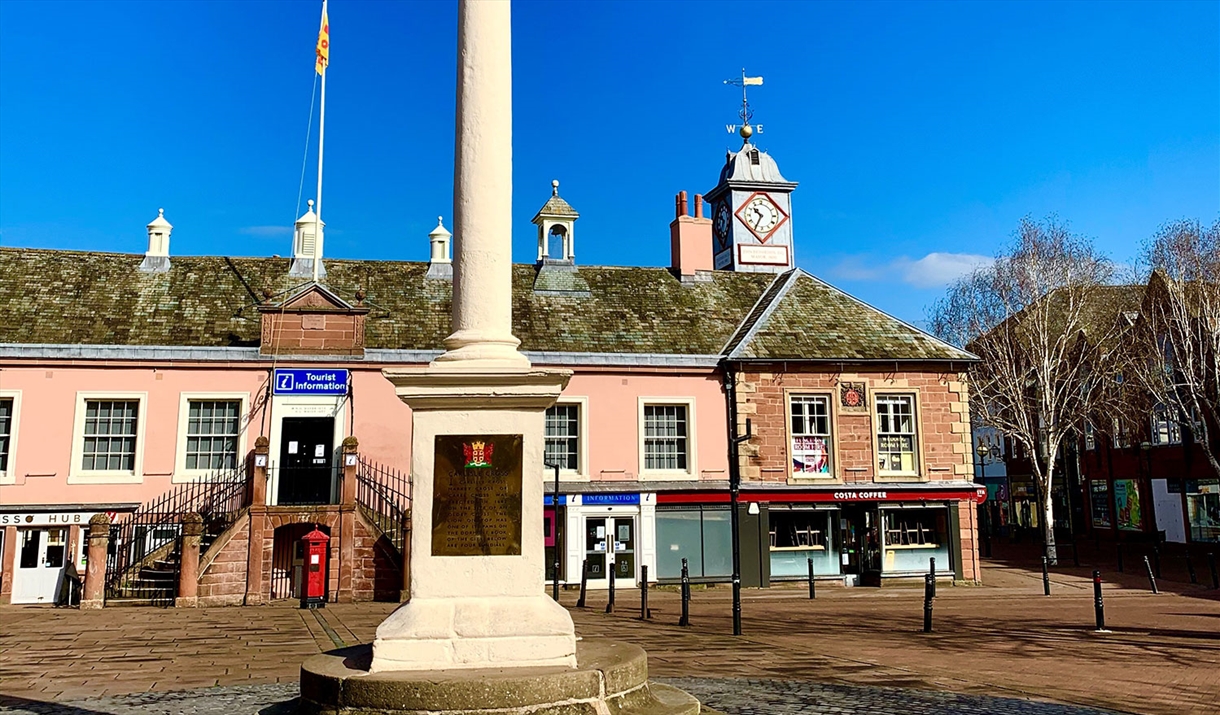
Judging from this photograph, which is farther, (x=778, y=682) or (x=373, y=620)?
(x=373, y=620)

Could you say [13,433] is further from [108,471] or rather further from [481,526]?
[481,526]

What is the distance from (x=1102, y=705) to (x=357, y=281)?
854 inches

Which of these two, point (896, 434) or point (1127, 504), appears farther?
point (1127, 504)

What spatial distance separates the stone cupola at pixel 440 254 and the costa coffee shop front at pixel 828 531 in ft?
31.2

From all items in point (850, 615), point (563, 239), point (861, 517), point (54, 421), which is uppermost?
point (563, 239)

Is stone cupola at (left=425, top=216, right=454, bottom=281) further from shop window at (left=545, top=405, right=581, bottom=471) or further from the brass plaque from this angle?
the brass plaque

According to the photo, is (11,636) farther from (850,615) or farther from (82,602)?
(850,615)

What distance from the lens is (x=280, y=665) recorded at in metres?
11.5

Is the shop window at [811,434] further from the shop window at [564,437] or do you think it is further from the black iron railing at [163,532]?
the black iron railing at [163,532]

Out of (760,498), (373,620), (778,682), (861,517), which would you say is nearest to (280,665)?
(373,620)

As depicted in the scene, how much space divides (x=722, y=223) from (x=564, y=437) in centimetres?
1622

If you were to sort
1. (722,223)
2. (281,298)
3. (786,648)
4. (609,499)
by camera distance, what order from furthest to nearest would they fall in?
(722,223)
(609,499)
(281,298)
(786,648)

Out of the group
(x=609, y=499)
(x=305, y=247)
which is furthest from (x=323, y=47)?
(x=609, y=499)

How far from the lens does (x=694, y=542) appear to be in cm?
2391
